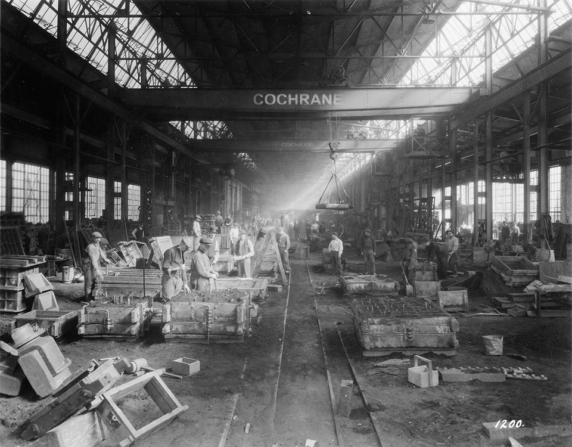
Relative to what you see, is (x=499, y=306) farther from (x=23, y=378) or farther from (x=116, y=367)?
(x=23, y=378)

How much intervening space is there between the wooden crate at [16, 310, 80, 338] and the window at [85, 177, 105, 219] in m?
10.5

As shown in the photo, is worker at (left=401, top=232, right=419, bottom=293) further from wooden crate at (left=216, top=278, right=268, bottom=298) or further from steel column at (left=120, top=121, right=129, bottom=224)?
steel column at (left=120, top=121, right=129, bottom=224)

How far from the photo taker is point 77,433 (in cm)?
316

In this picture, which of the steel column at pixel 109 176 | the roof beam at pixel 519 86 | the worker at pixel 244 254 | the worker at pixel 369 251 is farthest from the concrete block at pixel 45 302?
the roof beam at pixel 519 86

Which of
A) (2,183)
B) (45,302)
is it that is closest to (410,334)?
(45,302)

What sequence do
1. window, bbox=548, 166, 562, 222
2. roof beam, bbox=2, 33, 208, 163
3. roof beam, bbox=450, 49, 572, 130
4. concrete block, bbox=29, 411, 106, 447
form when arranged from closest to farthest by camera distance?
concrete block, bbox=29, 411, 106, 447
roof beam, bbox=2, 33, 208, 163
roof beam, bbox=450, 49, 572, 130
window, bbox=548, 166, 562, 222

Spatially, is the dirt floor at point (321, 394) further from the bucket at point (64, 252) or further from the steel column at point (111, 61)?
the steel column at point (111, 61)

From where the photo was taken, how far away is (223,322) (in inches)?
226

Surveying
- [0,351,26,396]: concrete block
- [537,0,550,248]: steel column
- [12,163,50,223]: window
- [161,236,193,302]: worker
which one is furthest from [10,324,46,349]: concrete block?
[537,0,550,248]: steel column

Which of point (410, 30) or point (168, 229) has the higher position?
point (410, 30)

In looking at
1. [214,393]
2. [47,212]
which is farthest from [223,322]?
[47,212]

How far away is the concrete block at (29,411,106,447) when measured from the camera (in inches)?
119

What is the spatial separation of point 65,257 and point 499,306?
35.8 ft

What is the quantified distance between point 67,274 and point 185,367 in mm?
7152
